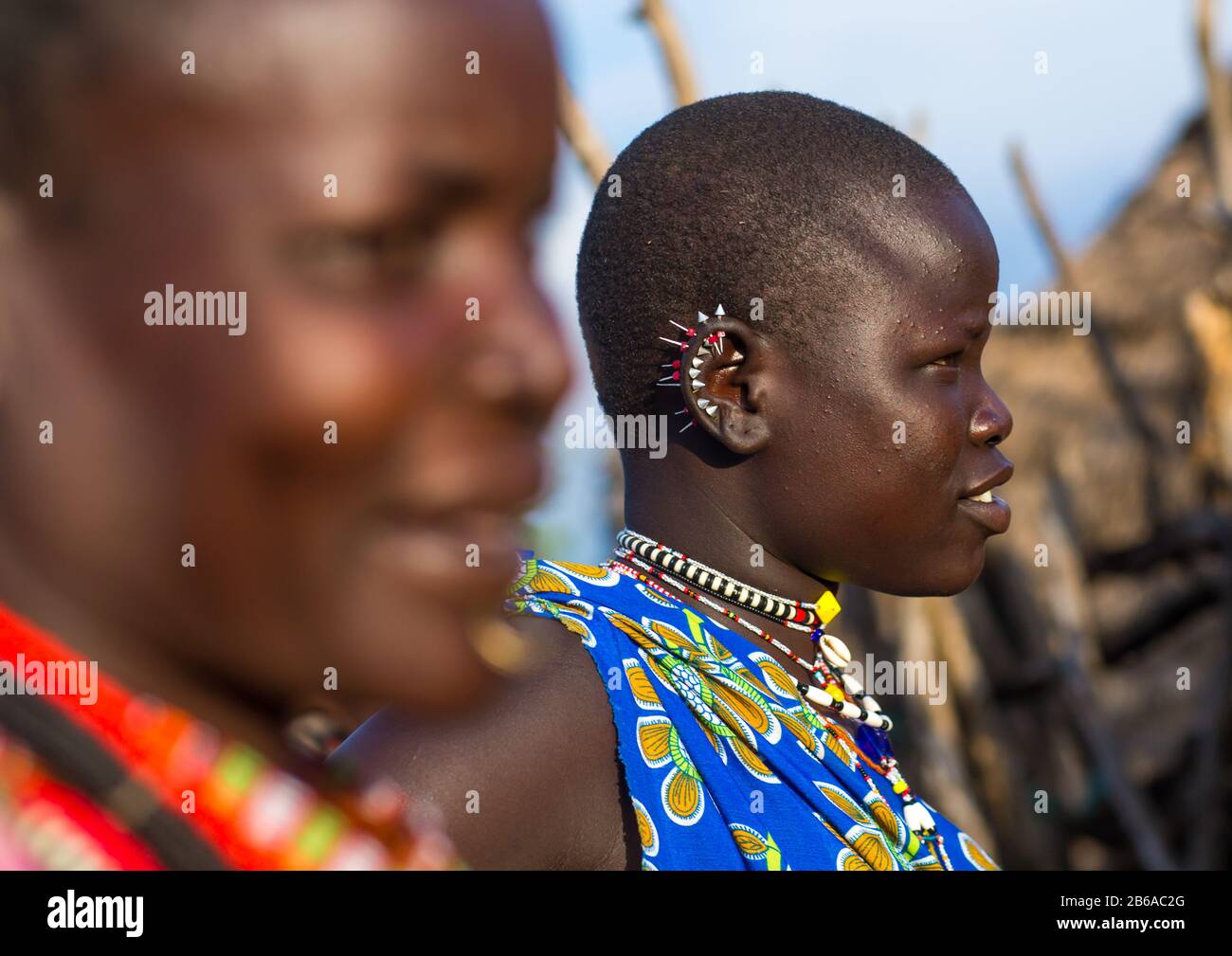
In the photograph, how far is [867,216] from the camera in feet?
6.72

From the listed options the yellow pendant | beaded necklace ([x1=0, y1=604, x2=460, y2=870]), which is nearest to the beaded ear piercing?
the yellow pendant

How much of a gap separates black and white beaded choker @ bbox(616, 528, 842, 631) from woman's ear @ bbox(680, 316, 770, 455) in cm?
18

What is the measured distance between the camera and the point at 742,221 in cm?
205

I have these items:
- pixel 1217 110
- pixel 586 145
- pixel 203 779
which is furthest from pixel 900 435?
pixel 1217 110

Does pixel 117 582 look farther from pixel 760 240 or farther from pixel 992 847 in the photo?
pixel 992 847

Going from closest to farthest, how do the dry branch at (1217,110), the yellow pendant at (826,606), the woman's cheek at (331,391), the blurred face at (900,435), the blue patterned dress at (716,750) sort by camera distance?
1. the woman's cheek at (331,391)
2. the blue patterned dress at (716,750)
3. the blurred face at (900,435)
4. the yellow pendant at (826,606)
5. the dry branch at (1217,110)

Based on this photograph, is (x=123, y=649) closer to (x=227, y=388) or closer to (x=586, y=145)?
(x=227, y=388)

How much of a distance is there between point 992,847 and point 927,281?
4.81 m

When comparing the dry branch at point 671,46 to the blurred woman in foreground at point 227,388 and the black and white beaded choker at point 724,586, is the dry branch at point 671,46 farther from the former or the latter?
the blurred woman in foreground at point 227,388

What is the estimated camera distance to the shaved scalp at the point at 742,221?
203 centimetres

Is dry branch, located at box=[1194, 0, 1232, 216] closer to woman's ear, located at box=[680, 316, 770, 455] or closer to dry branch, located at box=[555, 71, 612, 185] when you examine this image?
dry branch, located at box=[555, 71, 612, 185]

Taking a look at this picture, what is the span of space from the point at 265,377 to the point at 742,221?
149cm

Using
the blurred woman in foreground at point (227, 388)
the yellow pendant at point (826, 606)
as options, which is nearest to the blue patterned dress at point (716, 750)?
the yellow pendant at point (826, 606)

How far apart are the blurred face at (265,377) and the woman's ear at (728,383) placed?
1.35 meters
